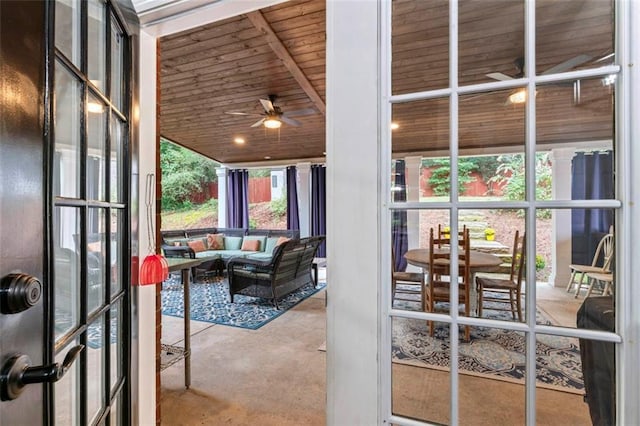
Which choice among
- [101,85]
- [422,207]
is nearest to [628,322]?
[422,207]

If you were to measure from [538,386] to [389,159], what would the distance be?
0.81 m

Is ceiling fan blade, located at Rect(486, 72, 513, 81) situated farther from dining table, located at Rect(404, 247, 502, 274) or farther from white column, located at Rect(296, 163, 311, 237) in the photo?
white column, located at Rect(296, 163, 311, 237)

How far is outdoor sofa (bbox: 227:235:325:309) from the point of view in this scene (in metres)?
4.01

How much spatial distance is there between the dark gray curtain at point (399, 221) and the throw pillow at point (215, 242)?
6239 millimetres

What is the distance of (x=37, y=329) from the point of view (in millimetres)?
586

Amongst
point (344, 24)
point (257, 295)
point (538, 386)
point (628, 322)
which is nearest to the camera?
point (628, 322)

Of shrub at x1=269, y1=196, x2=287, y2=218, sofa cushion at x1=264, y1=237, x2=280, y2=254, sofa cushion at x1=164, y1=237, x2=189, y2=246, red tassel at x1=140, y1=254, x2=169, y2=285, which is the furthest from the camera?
shrub at x1=269, y1=196, x2=287, y2=218

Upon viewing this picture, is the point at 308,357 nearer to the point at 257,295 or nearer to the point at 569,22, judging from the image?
the point at 257,295

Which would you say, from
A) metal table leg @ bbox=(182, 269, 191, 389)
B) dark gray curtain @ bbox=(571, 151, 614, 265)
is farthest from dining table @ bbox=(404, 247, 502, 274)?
metal table leg @ bbox=(182, 269, 191, 389)

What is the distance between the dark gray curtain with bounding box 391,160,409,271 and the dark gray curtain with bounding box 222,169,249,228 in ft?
24.0

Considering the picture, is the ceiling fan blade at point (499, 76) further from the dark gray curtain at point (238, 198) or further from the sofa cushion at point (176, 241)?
the dark gray curtain at point (238, 198)

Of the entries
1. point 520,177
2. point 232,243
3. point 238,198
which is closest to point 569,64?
point 520,177

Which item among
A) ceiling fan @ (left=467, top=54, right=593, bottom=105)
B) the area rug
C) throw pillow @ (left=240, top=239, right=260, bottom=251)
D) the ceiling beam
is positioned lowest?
the area rug

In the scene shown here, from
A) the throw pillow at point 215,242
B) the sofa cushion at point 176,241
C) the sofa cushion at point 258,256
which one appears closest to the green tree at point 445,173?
the sofa cushion at point 258,256
